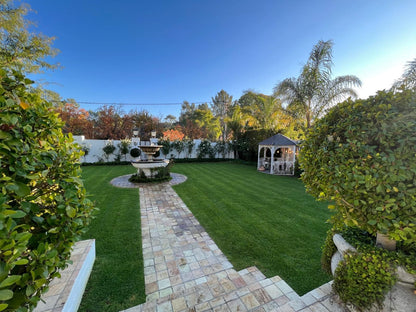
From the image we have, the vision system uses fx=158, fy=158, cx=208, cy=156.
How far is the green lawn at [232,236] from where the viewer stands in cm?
210

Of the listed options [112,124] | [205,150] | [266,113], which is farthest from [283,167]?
[112,124]

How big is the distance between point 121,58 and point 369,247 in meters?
15.6

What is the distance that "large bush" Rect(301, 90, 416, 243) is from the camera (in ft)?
3.95

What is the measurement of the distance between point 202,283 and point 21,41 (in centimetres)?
1574

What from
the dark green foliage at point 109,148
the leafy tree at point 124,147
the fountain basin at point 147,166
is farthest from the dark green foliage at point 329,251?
the dark green foliage at point 109,148

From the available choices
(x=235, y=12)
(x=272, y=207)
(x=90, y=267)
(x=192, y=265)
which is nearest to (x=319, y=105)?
(x=235, y=12)

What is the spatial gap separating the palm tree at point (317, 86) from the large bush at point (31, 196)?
10.6 metres

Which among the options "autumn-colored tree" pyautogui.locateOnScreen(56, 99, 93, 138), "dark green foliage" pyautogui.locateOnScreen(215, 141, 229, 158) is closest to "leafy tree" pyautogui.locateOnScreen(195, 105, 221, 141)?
"dark green foliage" pyautogui.locateOnScreen(215, 141, 229, 158)

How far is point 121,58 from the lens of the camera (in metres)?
12.0

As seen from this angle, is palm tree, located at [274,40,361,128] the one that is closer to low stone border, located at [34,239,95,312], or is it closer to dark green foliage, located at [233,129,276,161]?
dark green foliage, located at [233,129,276,161]

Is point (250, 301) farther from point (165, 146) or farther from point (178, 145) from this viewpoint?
point (178, 145)

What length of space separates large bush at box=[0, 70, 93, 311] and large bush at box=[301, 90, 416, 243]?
220cm

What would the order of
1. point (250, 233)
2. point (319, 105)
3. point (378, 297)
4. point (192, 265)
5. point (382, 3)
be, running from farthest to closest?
point (319, 105) → point (382, 3) → point (250, 233) → point (192, 265) → point (378, 297)

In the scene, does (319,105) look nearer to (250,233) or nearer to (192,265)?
(250,233)
